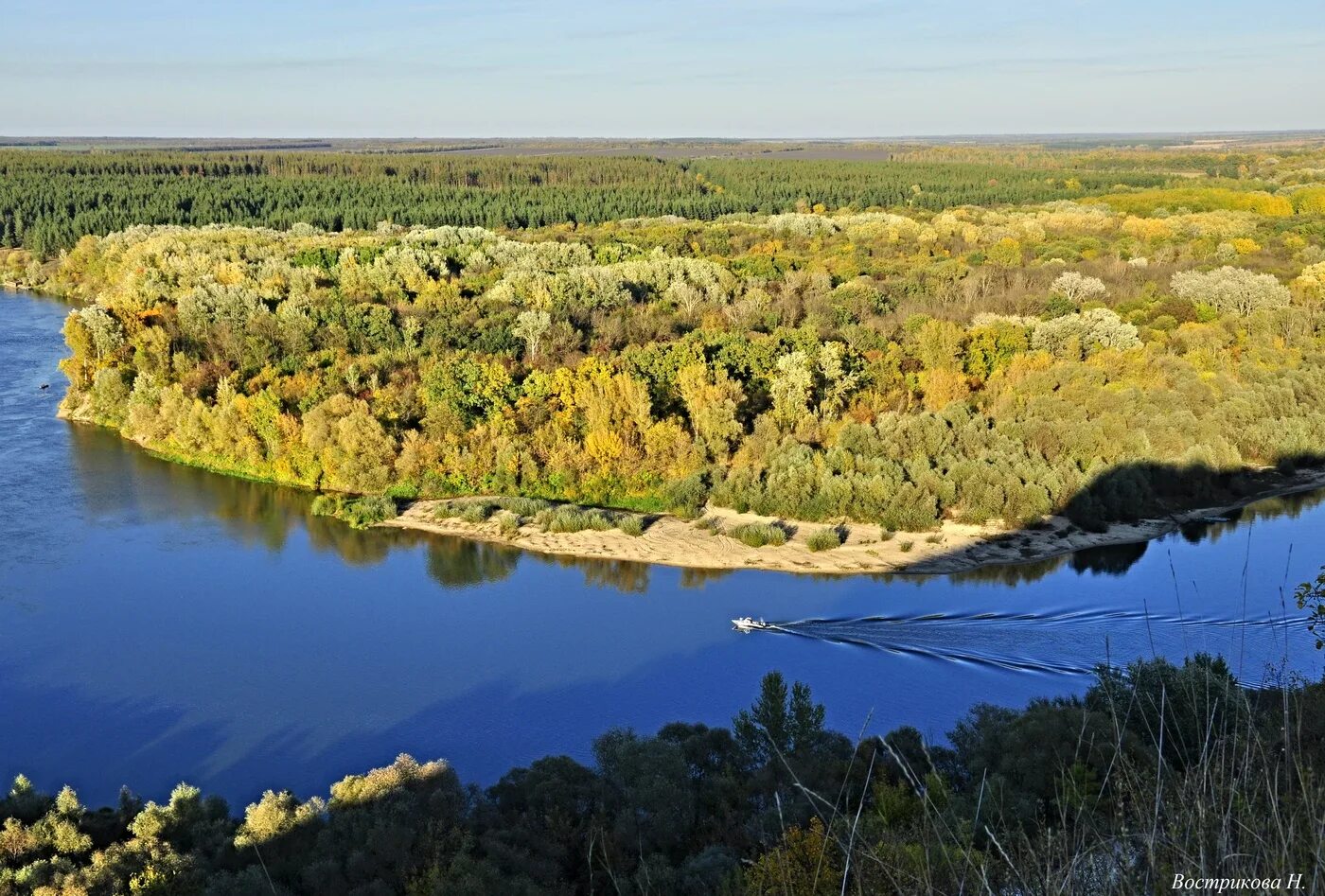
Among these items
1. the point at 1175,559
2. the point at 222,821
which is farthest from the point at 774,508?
the point at 222,821

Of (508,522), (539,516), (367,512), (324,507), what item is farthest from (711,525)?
(324,507)

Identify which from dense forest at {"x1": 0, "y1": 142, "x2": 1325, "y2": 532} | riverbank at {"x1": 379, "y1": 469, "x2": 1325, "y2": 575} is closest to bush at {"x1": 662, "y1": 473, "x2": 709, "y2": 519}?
dense forest at {"x1": 0, "y1": 142, "x2": 1325, "y2": 532}

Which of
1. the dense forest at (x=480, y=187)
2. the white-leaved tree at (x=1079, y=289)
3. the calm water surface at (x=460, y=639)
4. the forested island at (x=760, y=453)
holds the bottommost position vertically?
the calm water surface at (x=460, y=639)

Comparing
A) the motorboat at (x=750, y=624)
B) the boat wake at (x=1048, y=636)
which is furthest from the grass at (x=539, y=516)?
the boat wake at (x=1048, y=636)

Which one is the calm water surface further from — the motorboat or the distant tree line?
the distant tree line

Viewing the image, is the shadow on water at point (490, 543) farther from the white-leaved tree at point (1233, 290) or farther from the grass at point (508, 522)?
the white-leaved tree at point (1233, 290)

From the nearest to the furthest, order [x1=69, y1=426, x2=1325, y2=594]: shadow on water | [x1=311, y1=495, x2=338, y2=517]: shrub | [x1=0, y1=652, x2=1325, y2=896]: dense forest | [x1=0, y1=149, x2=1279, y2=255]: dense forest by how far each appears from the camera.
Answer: [x1=0, y1=652, x2=1325, y2=896]: dense forest, [x1=69, y1=426, x2=1325, y2=594]: shadow on water, [x1=311, y1=495, x2=338, y2=517]: shrub, [x1=0, y1=149, x2=1279, y2=255]: dense forest
